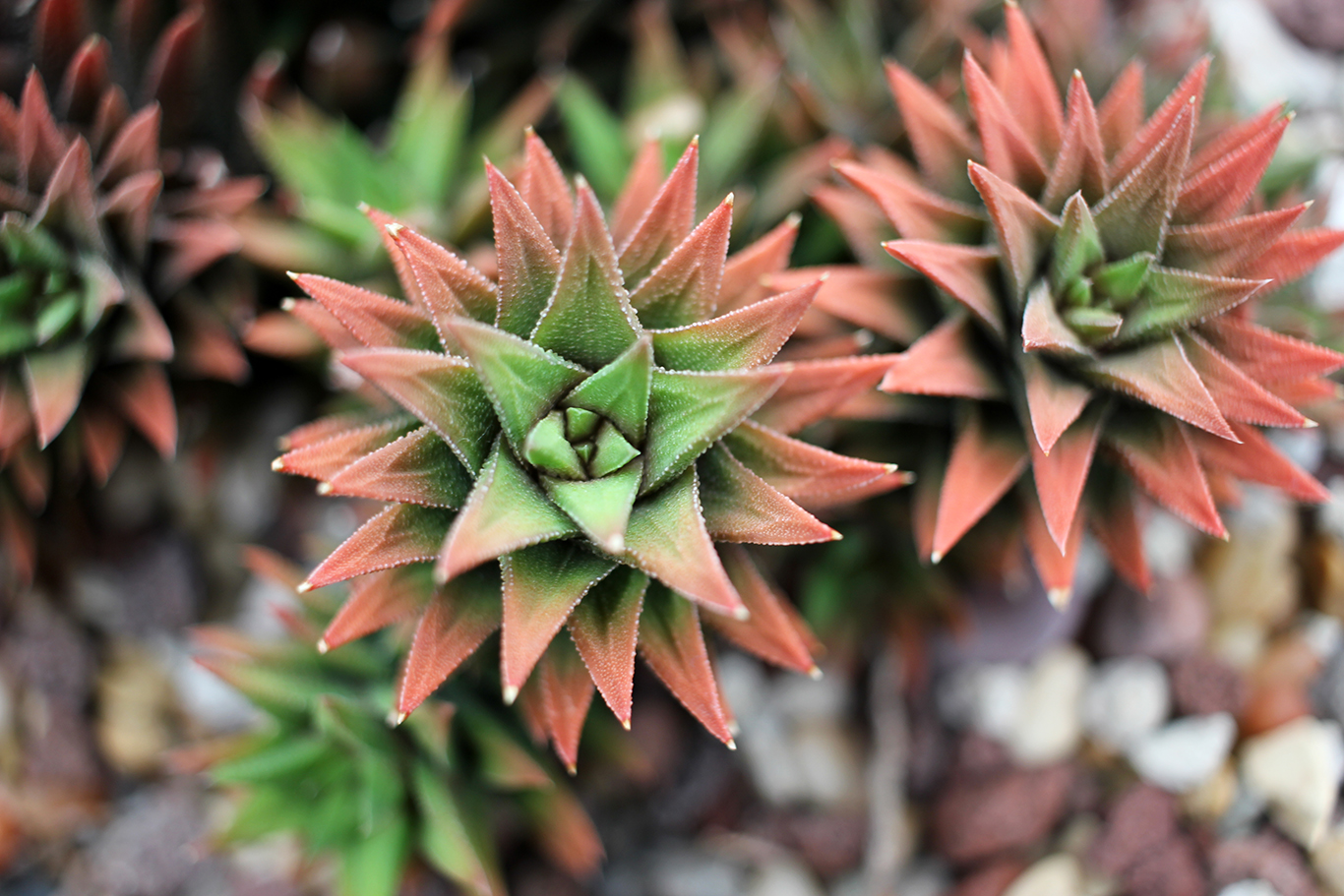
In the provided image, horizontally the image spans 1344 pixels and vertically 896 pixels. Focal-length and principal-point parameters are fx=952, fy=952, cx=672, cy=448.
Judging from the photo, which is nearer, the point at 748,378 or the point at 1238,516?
the point at 748,378

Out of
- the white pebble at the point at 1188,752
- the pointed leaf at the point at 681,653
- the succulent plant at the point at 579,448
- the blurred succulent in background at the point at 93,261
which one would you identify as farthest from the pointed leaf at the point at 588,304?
the white pebble at the point at 1188,752

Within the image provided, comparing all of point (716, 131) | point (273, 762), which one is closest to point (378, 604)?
point (273, 762)

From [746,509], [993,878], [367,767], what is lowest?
[993,878]

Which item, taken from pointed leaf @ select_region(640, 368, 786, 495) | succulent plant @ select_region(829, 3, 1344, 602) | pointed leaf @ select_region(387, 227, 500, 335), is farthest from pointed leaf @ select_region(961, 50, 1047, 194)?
pointed leaf @ select_region(387, 227, 500, 335)

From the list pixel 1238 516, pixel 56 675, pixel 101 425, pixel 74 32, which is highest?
pixel 74 32

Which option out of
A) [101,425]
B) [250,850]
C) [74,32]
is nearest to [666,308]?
[101,425]

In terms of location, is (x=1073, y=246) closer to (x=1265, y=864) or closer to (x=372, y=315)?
(x=372, y=315)

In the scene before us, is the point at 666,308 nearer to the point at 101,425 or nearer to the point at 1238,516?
the point at 101,425

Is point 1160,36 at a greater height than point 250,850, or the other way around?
point 1160,36
